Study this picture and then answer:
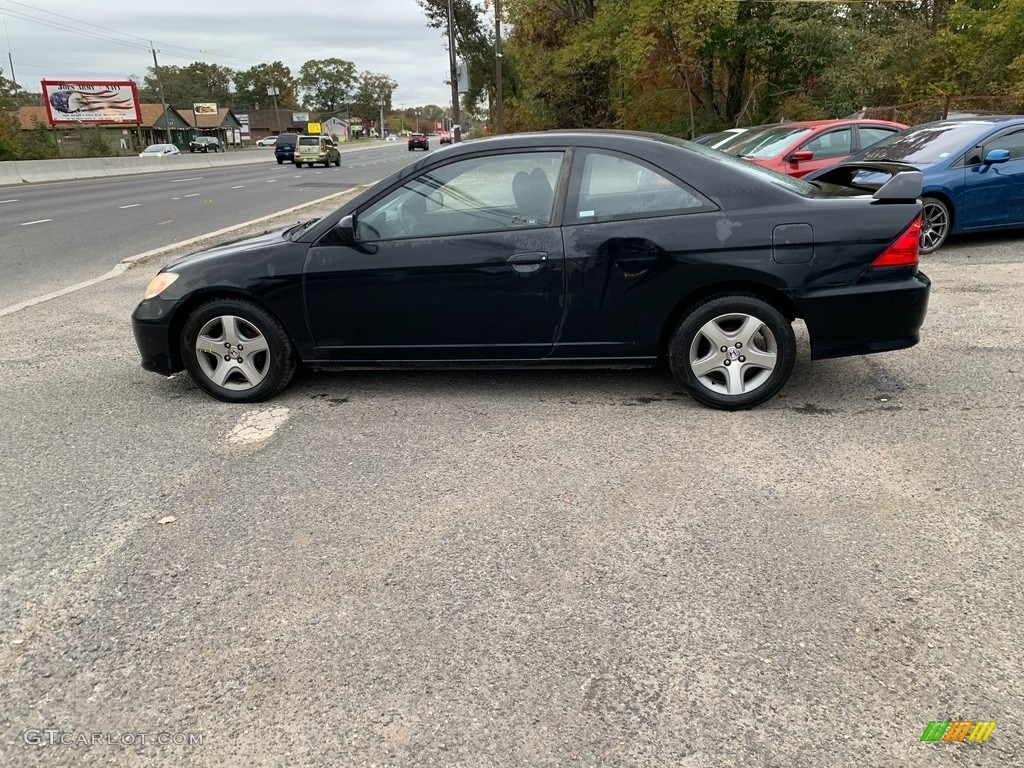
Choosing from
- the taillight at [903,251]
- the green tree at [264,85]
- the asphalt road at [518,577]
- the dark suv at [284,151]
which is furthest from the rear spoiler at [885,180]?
the green tree at [264,85]

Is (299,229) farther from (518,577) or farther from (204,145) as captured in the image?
(204,145)

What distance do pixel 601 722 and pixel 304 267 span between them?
3.24m

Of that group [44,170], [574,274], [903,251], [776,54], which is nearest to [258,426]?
[574,274]

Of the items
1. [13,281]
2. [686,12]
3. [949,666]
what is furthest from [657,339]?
[686,12]

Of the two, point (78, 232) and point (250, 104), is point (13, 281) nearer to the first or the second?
point (78, 232)

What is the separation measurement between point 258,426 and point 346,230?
49.2 inches

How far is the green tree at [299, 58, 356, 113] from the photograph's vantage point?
156000 mm

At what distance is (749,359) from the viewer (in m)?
4.39

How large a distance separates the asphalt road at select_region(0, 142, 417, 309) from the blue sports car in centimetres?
978

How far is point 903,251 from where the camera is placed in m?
4.23

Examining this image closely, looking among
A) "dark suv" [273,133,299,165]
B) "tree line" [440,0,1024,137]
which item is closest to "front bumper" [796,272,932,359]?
"tree line" [440,0,1024,137]

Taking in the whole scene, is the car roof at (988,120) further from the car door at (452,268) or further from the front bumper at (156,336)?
the front bumper at (156,336)

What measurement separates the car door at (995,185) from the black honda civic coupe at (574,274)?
5.11 m

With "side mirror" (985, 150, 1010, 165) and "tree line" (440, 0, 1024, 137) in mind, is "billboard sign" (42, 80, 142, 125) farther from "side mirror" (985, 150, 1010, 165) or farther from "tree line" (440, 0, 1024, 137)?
"side mirror" (985, 150, 1010, 165)
